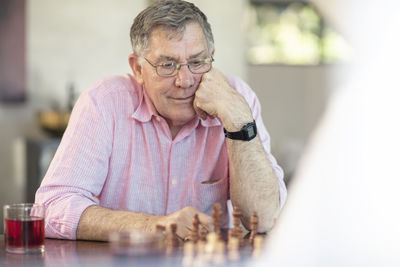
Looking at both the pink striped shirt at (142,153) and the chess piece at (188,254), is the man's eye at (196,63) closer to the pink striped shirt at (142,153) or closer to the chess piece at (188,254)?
the pink striped shirt at (142,153)

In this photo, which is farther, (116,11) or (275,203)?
(116,11)

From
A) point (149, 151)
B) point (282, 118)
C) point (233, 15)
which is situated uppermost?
point (233, 15)

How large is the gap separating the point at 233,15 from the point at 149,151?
3.82 metres

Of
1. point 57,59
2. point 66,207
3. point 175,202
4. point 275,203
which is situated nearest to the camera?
point 66,207

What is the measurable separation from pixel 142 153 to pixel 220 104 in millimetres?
294

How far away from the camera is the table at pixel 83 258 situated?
1285 mm

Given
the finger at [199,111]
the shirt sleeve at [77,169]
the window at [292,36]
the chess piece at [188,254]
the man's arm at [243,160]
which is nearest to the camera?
the chess piece at [188,254]

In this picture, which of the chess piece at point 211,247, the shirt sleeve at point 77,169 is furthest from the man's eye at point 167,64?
the chess piece at point 211,247

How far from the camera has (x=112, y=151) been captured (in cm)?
219

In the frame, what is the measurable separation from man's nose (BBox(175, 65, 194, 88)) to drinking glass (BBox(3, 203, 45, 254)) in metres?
0.68

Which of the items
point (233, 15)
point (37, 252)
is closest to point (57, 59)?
point (233, 15)

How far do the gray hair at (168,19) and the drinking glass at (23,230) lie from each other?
756 mm

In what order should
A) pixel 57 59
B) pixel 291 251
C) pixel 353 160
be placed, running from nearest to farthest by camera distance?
pixel 291 251
pixel 353 160
pixel 57 59

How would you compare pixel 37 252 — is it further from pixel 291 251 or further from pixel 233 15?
pixel 233 15
